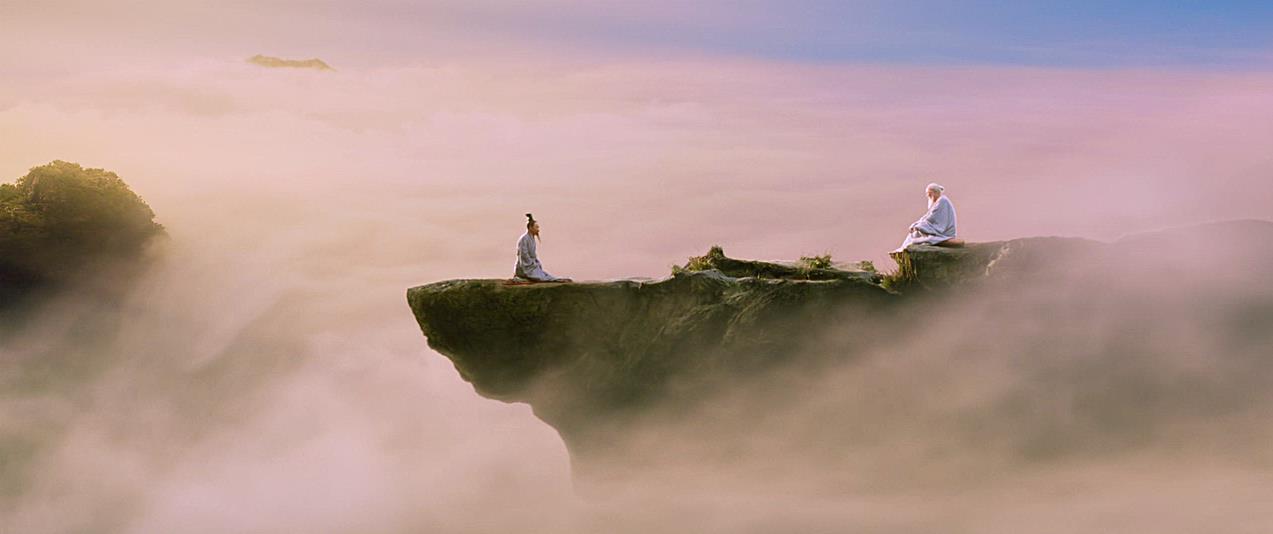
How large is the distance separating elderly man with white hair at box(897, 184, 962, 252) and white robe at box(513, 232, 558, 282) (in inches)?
308

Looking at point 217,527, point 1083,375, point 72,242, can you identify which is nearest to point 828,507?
point 1083,375

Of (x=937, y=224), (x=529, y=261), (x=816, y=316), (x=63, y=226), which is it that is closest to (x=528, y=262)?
(x=529, y=261)

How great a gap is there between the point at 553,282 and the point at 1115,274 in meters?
11.9

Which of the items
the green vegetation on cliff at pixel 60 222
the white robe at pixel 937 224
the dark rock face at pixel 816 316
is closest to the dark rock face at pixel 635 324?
the dark rock face at pixel 816 316

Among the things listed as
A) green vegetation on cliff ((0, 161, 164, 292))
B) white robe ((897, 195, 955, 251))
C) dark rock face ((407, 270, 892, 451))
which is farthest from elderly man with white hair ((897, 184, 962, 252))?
green vegetation on cliff ((0, 161, 164, 292))

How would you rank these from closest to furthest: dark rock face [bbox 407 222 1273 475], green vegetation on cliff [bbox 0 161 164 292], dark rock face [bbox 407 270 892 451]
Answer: dark rock face [bbox 407 222 1273 475], dark rock face [bbox 407 270 892 451], green vegetation on cliff [bbox 0 161 164 292]

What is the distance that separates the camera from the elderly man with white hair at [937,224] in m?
21.4

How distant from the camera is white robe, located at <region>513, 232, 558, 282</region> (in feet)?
73.3

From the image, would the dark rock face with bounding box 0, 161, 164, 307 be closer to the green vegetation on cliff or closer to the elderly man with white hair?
the green vegetation on cliff

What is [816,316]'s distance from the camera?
71.4 feet

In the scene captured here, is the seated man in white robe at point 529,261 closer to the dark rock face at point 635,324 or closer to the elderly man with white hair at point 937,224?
the dark rock face at point 635,324

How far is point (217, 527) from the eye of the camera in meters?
37.3

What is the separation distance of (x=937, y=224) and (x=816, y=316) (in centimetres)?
321

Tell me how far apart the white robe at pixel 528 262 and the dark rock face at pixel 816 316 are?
0.47 m
